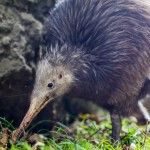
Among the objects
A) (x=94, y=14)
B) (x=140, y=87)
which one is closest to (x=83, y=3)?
(x=94, y=14)

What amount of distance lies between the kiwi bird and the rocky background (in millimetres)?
336

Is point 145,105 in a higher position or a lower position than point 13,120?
higher

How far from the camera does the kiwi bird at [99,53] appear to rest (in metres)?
5.09

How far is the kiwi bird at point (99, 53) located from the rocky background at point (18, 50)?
336mm

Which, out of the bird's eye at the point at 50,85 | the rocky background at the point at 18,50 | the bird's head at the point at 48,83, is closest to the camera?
the bird's head at the point at 48,83

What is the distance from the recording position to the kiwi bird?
509cm

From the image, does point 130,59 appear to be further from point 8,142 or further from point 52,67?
point 8,142

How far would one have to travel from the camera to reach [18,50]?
5359 mm

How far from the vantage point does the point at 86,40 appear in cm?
519

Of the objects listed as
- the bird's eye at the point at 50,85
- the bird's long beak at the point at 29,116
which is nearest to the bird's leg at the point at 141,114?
the bird's eye at the point at 50,85

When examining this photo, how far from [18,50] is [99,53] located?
3.37ft

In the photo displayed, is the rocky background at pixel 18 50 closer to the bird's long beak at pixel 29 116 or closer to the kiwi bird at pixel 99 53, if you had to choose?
the kiwi bird at pixel 99 53

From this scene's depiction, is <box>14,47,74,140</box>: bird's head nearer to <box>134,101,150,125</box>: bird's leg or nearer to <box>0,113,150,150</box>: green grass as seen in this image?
<box>0,113,150,150</box>: green grass

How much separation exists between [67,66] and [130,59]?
2.51ft
